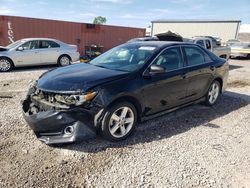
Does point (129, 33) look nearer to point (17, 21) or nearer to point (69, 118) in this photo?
point (17, 21)

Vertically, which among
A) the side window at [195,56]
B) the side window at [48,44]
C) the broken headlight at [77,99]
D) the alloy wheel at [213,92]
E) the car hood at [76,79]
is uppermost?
the side window at [195,56]

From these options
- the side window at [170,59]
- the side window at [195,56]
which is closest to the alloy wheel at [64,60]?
the side window at [195,56]

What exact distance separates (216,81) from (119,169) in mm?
3738

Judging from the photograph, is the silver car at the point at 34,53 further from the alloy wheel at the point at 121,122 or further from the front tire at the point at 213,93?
the alloy wheel at the point at 121,122

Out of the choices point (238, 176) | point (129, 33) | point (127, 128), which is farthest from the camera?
point (129, 33)

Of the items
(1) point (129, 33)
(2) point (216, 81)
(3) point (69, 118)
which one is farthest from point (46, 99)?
(1) point (129, 33)

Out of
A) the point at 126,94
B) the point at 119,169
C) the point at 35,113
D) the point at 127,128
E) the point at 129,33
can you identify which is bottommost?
the point at 119,169

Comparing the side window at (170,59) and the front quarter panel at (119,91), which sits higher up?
the side window at (170,59)

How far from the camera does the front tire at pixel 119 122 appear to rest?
365 centimetres

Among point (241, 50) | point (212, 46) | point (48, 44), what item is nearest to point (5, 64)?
point (48, 44)

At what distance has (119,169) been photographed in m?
3.18

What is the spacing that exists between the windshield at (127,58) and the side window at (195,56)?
91 cm

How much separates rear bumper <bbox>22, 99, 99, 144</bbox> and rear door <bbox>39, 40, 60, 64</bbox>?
8.21 m

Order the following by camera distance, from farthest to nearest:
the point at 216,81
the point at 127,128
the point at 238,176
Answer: the point at 216,81 < the point at 127,128 < the point at 238,176
